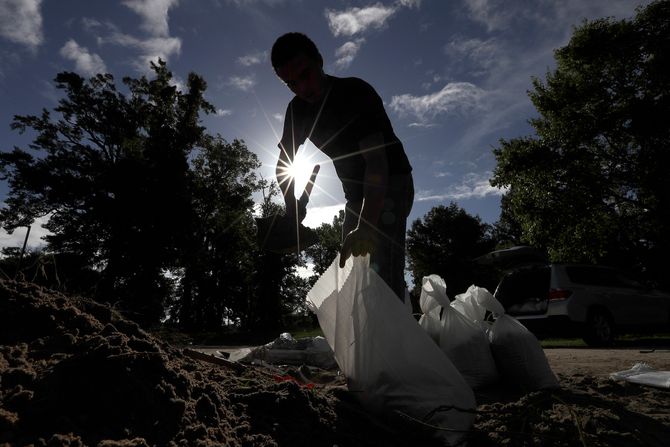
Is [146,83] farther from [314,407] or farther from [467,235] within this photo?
[467,235]

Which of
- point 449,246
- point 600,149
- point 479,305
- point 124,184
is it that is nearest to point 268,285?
point 124,184

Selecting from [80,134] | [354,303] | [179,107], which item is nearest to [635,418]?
[354,303]

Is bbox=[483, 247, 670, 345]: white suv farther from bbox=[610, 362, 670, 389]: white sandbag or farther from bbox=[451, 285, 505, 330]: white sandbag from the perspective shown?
bbox=[451, 285, 505, 330]: white sandbag

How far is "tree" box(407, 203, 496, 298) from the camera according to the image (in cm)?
2745

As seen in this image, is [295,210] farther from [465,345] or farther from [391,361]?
[465,345]

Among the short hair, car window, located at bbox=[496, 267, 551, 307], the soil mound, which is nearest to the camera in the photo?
the soil mound

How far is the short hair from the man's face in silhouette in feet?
0.07

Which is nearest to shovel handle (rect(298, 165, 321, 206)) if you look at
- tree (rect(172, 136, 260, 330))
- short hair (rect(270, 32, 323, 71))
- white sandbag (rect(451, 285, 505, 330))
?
short hair (rect(270, 32, 323, 71))

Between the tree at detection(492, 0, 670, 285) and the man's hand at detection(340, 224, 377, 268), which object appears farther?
the tree at detection(492, 0, 670, 285)

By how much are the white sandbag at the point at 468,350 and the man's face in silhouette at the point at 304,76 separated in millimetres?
1560

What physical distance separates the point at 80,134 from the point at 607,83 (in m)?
24.4

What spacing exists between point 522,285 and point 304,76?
625 centimetres

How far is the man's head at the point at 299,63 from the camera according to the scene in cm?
188

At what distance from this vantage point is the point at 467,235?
29.5 meters
